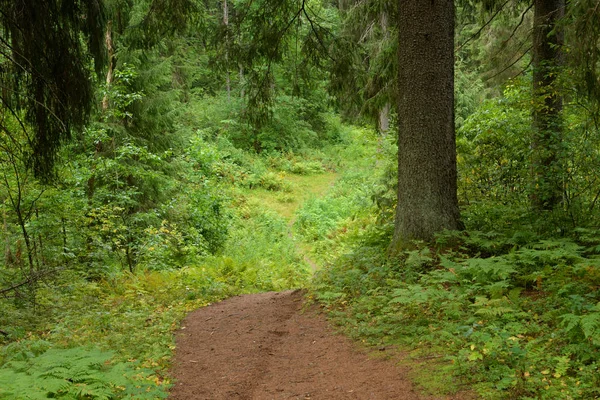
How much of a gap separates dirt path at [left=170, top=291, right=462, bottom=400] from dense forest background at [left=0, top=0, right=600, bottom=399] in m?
0.29

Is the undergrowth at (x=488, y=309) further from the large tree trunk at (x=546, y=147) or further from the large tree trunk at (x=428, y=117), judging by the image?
the large tree trunk at (x=546, y=147)

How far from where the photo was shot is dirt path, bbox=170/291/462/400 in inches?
161

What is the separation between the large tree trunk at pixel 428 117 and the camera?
20.3 feet

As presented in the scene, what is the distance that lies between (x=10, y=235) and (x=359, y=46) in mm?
7201

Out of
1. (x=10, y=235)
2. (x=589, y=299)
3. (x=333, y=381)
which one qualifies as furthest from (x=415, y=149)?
(x=10, y=235)

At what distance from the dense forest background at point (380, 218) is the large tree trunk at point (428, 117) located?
0.02m

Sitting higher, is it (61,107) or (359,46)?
(359,46)

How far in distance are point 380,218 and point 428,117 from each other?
3.70m

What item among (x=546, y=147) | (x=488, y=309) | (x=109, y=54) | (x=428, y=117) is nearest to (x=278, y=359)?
(x=488, y=309)

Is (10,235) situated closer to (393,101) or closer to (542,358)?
(393,101)

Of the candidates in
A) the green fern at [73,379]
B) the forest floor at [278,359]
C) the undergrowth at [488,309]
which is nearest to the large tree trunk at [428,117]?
the undergrowth at [488,309]

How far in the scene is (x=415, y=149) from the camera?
625 centimetres

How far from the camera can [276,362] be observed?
520cm

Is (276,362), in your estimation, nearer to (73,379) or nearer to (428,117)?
(73,379)
